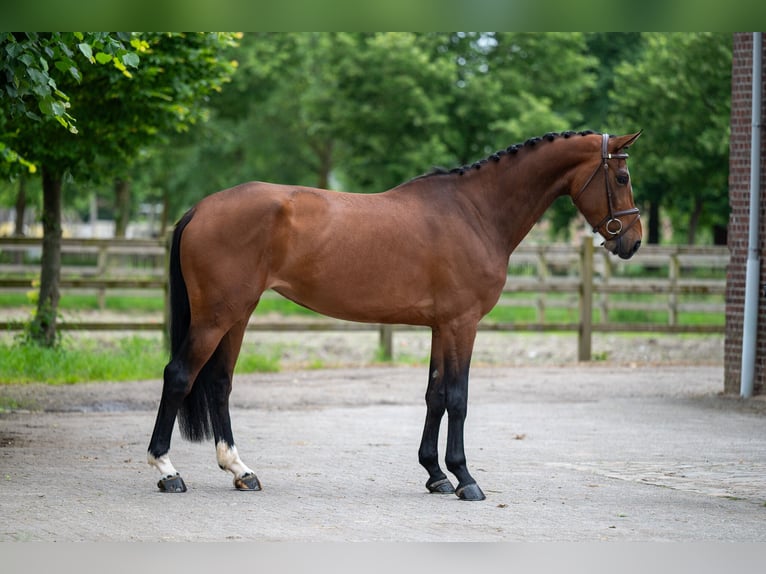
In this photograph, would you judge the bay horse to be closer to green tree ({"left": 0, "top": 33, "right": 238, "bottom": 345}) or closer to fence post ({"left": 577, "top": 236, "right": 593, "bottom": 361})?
green tree ({"left": 0, "top": 33, "right": 238, "bottom": 345})

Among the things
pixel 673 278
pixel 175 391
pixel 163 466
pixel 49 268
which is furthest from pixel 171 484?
pixel 673 278

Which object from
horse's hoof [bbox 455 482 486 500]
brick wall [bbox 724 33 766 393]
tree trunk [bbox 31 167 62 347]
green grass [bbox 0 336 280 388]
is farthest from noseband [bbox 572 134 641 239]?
tree trunk [bbox 31 167 62 347]

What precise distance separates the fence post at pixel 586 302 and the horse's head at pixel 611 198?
9.95 metres

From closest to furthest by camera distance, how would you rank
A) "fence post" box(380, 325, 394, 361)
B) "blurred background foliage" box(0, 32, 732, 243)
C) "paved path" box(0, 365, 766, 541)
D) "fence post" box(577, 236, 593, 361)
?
"paved path" box(0, 365, 766, 541), "fence post" box(380, 325, 394, 361), "fence post" box(577, 236, 593, 361), "blurred background foliage" box(0, 32, 732, 243)

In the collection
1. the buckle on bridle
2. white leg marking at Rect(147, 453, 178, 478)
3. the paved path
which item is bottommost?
the paved path

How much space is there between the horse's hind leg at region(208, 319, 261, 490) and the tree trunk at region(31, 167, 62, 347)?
7.74 meters

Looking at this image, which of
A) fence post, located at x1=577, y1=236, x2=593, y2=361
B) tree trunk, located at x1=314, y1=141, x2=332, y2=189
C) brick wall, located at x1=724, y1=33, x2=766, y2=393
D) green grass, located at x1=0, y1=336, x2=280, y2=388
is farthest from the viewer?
tree trunk, located at x1=314, y1=141, x2=332, y2=189

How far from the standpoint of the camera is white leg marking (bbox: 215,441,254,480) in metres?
7.70

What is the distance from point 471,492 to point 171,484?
193 cm

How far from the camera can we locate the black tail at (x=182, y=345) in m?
7.71

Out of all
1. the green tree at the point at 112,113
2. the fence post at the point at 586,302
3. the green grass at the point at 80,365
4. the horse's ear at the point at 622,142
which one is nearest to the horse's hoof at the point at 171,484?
the horse's ear at the point at 622,142

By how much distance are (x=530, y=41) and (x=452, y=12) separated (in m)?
24.1

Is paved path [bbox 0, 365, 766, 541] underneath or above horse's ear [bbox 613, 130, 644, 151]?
underneath

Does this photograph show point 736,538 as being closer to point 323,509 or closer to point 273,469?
point 323,509
